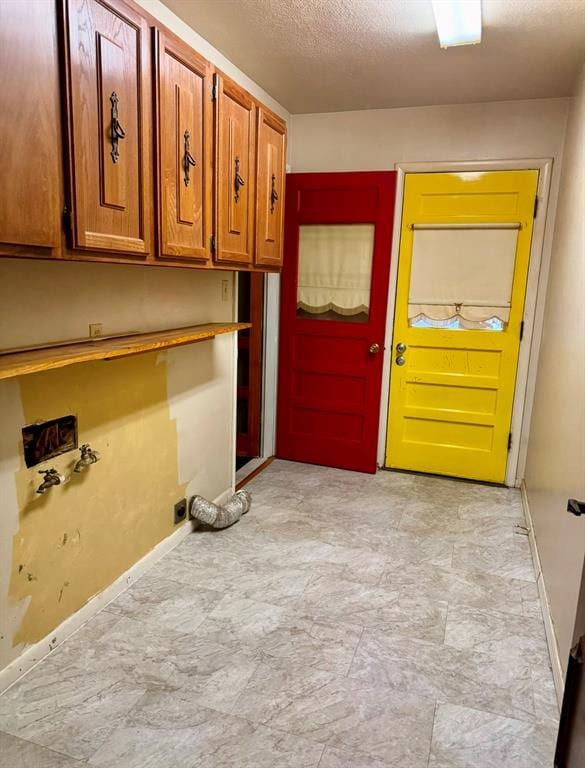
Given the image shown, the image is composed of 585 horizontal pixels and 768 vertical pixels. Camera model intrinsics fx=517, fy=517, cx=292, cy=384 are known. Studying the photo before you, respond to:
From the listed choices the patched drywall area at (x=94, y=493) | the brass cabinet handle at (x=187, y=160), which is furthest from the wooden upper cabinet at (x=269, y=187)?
the patched drywall area at (x=94, y=493)

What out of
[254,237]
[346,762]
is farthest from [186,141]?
[346,762]

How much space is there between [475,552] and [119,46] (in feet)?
8.91

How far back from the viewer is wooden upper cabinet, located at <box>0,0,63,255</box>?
1.20 m

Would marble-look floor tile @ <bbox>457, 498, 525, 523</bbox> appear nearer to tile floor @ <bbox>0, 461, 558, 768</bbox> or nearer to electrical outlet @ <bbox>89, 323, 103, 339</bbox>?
tile floor @ <bbox>0, 461, 558, 768</bbox>

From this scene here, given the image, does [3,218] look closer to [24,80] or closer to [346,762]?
[24,80]

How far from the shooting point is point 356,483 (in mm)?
3676

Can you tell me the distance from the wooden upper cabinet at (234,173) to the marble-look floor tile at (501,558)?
6.15 ft

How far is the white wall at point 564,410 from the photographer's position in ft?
6.30

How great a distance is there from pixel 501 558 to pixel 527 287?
1.78 metres

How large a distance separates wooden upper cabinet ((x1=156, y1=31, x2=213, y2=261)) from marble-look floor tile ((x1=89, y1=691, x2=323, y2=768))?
1.54m

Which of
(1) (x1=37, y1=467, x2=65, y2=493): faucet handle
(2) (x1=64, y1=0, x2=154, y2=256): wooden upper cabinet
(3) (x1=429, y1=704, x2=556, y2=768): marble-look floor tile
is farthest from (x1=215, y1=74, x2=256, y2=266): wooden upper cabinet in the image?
Result: (3) (x1=429, y1=704, x2=556, y2=768): marble-look floor tile

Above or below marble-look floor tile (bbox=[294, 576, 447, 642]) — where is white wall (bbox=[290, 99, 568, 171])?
above

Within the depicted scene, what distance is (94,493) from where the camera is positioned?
2.09 metres

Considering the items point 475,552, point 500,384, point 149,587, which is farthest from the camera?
point 500,384
